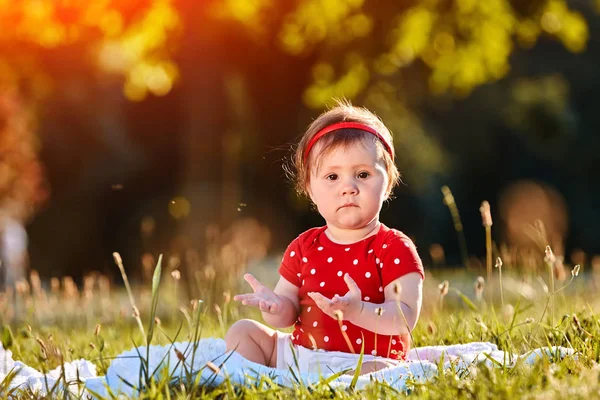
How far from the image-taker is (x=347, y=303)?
112 inches

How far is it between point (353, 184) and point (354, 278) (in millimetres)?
388

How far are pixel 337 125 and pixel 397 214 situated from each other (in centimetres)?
1413

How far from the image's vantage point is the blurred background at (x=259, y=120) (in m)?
11.1

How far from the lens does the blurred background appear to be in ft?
36.3

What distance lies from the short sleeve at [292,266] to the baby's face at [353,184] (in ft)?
1.01

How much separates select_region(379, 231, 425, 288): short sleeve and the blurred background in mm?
1920

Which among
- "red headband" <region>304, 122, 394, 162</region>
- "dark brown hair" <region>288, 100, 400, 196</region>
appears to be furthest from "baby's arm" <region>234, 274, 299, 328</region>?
"red headband" <region>304, 122, 394, 162</region>

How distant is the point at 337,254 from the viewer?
333 centimetres

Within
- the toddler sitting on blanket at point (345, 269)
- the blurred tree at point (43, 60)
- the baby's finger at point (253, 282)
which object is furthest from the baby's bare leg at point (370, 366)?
the blurred tree at point (43, 60)

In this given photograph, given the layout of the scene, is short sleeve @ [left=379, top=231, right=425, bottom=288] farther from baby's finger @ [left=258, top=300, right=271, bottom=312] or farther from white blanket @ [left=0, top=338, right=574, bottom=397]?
baby's finger @ [left=258, top=300, right=271, bottom=312]

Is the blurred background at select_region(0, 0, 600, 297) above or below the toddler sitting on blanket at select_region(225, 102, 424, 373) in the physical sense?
above

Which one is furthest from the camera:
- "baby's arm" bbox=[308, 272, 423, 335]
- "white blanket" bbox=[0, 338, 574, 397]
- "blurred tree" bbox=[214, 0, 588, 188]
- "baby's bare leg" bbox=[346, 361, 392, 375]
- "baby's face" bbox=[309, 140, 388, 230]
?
"blurred tree" bbox=[214, 0, 588, 188]

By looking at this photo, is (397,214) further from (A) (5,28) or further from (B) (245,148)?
(A) (5,28)

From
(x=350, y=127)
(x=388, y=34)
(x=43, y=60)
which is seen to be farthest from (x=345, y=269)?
(x=43, y=60)
